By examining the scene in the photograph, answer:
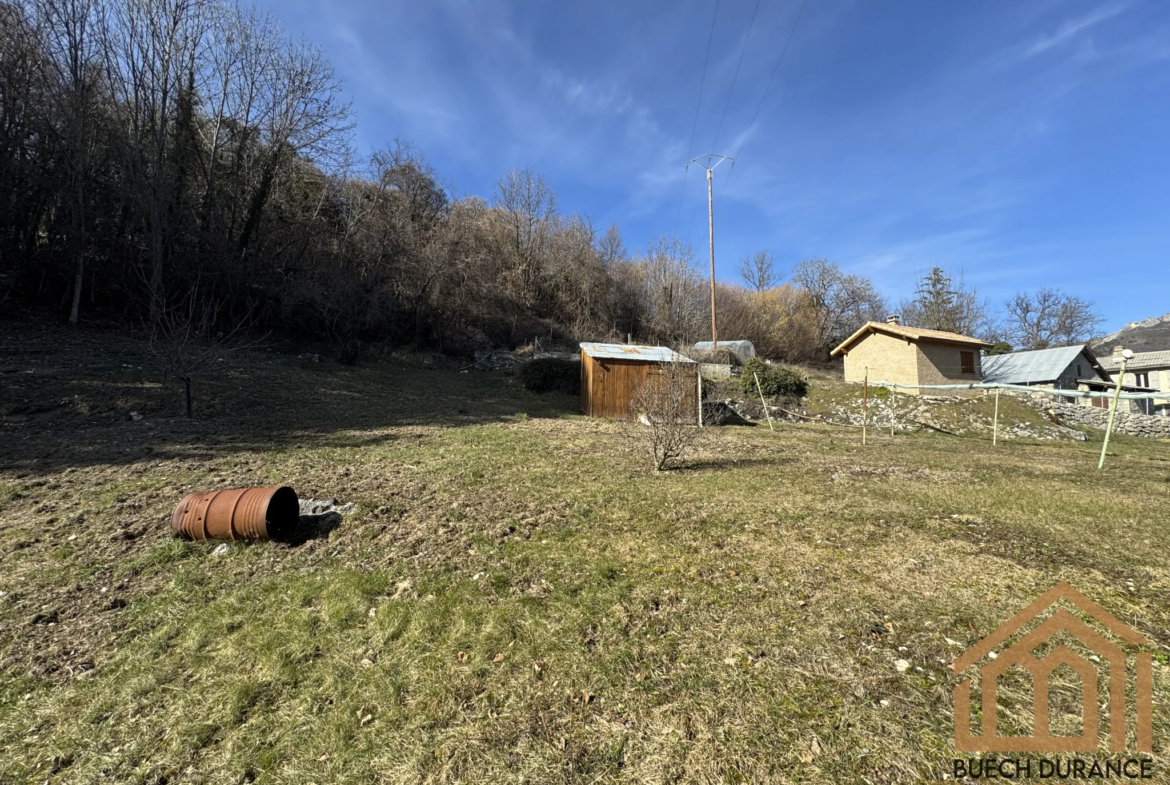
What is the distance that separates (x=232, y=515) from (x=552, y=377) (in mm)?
14402

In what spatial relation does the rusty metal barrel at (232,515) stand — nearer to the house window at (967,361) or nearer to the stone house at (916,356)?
the stone house at (916,356)

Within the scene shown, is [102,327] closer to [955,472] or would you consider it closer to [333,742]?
[333,742]

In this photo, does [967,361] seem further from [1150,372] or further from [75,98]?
[75,98]

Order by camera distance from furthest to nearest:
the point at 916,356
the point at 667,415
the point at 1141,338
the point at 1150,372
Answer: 1. the point at 1141,338
2. the point at 1150,372
3. the point at 916,356
4. the point at 667,415

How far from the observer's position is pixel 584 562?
393cm

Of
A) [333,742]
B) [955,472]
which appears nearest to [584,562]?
[333,742]

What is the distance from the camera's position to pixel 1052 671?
250cm

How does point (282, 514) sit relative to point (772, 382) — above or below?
below

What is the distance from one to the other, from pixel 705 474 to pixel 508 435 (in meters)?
4.33

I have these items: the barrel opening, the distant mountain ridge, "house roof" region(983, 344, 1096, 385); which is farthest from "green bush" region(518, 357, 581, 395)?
the distant mountain ridge

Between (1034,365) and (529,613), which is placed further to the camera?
→ (1034,365)

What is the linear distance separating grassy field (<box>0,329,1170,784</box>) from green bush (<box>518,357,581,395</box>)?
11.0 metres

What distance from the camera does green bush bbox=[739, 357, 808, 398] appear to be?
749 inches

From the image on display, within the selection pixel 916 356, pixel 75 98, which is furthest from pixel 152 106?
pixel 916 356
